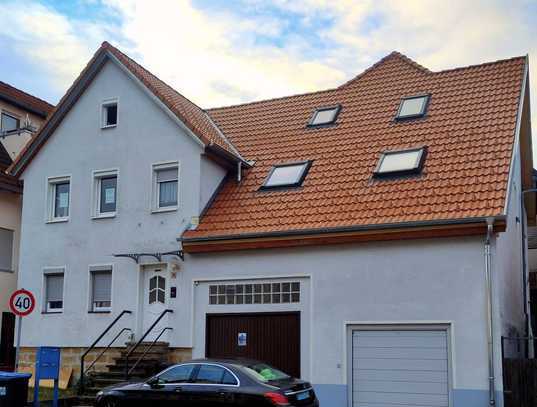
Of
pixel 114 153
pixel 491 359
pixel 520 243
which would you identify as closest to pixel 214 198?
pixel 114 153

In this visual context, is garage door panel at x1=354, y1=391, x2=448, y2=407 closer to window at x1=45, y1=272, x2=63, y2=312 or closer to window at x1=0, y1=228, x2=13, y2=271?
window at x1=45, y1=272, x2=63, y2=312

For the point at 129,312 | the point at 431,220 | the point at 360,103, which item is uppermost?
the point at 360,103

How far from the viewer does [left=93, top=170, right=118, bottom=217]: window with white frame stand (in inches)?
857

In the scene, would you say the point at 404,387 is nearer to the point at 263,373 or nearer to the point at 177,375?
the point at 263,373

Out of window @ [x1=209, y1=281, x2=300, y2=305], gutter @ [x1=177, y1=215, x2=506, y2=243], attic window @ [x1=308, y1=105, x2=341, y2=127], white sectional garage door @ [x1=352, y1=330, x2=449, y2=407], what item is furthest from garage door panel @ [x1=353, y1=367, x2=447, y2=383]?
attic window @ [x1=308, y1=105, x2=341, y2=127]

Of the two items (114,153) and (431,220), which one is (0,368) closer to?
(114,153)

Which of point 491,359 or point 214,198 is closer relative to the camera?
point 491,359

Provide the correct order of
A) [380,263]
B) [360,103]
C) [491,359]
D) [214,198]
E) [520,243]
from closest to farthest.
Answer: [491,359]
[380,263]
[214,198]
[360,103]
[520,243]

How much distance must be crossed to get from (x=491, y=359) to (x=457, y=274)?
6.12ft

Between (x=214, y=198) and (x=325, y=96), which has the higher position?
(x=325, y=96)

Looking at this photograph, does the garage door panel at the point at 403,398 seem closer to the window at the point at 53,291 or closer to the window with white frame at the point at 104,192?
the window with white frame at the point at 104,192

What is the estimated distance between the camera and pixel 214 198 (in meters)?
20.7

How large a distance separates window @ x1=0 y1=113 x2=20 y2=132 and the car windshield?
57.5 feet

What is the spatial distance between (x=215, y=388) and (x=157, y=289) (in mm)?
6904
